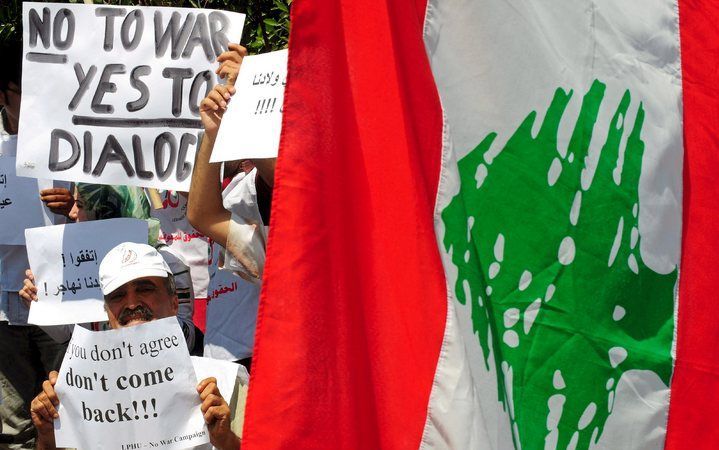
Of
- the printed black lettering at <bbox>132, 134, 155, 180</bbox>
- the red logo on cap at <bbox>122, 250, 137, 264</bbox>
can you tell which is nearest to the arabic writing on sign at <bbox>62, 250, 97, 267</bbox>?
the printed black lettering at <bbox>132, 134, 155, 180</bbox>

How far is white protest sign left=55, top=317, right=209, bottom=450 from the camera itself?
3.42 metres

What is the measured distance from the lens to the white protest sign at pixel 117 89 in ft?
14.4

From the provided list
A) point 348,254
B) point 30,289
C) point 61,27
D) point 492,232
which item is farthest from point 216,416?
point 61,27

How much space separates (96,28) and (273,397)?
7.84ft

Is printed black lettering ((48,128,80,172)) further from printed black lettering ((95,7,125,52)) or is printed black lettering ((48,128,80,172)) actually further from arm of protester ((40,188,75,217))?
arm of protester ((40,188,75,217))

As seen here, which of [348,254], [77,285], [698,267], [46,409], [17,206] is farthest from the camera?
[17,206]

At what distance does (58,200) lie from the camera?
517 cm

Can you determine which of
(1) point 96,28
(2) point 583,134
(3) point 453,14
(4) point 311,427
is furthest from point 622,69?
(1) point 96,28

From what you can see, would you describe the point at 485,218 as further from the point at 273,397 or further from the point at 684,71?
the point at 684,71

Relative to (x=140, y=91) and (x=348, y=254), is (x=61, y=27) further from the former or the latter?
(x=348, y=254)

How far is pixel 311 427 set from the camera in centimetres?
259

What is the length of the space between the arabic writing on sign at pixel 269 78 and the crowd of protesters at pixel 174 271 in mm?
167

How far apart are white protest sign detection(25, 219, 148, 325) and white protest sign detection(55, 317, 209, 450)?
107 cm

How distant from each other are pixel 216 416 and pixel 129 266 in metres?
0.80
